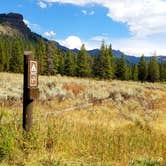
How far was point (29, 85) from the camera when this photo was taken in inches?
306

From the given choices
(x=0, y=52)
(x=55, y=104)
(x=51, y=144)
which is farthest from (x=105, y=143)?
(x=0, y=52)

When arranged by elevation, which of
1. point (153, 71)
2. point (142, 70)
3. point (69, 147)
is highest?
point (142, 70)

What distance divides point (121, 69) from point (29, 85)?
301 feet

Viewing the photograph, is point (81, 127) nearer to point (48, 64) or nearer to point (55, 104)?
point (55, 104)

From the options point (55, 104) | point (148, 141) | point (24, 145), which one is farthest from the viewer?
point (55, 104)

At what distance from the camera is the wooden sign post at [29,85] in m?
7.76

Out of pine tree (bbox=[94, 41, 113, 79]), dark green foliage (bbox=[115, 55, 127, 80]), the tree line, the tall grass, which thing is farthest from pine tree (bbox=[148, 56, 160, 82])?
the tall grass

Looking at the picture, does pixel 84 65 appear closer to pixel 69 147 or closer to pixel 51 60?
pixel 51 60

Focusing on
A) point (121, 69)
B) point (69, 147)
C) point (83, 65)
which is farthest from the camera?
point (121, 69)

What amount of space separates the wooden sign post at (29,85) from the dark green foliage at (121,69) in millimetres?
89913

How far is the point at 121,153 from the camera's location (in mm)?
7875

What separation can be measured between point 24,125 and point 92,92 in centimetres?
2010

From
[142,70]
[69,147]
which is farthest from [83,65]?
[69,147]

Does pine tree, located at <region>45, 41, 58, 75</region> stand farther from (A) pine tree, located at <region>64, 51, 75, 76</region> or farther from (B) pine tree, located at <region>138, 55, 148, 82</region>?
(B) pine tree, located at <region>138, 55, 148, 82</region>
